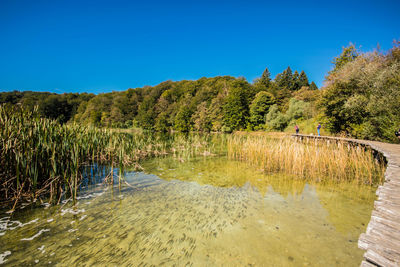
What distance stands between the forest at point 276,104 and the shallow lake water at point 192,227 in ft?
10.4

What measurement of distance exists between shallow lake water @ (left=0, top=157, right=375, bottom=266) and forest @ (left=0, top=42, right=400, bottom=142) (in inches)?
124

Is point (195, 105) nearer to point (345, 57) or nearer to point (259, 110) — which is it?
point (259, 110)

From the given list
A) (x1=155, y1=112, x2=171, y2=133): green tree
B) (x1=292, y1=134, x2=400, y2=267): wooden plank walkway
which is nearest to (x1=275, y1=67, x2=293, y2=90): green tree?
(x1=155, y1=112, x2=171, y2=133): green tree

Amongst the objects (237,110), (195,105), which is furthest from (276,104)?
(195,105)

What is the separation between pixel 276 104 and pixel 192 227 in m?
34.9

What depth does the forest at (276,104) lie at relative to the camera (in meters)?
12.3

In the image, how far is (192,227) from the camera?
3.32 metres

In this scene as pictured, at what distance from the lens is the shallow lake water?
2498 millimetres

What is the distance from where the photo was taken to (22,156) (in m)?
3.55

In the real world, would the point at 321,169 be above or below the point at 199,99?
below

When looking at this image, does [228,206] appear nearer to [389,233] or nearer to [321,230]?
[321,230]

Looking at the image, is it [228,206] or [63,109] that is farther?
[63,109]

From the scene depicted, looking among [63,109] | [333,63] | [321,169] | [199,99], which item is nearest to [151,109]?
[199,99]

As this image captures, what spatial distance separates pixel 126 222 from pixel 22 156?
251cm
